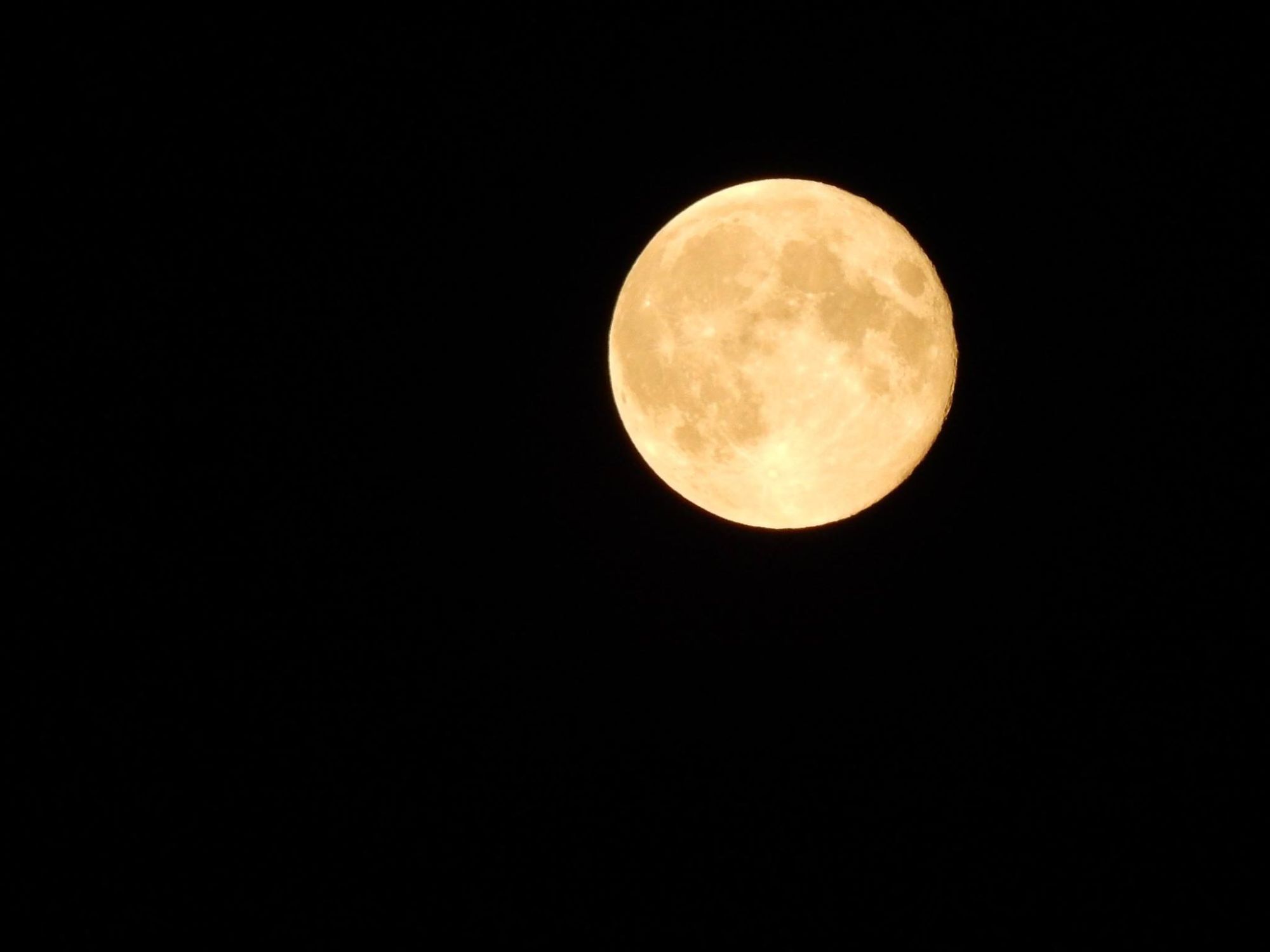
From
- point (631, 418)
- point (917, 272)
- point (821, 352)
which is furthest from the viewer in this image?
point (631, 418)

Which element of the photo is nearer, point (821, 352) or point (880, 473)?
point (821, 352)

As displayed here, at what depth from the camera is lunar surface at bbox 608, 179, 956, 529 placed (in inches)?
128

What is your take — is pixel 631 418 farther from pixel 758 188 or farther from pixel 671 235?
pixel 758 188

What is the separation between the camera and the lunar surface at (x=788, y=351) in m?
3.26

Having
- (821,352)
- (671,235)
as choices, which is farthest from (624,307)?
(821,352)

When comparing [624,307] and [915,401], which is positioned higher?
[624,307]

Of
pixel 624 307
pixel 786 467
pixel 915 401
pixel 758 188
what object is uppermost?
pixel 758 188

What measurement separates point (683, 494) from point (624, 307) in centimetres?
79

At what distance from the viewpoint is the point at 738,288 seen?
10.9 ft

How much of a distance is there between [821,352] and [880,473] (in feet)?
1.84

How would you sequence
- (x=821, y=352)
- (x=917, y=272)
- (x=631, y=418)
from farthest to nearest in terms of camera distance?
(x=631, y=418) < (x=917, y=272) < (x=821, y=352)

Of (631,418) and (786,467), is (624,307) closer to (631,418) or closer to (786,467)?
(631,418)

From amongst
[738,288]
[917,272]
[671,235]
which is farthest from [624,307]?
[917,272]

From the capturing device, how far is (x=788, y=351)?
324 cm
